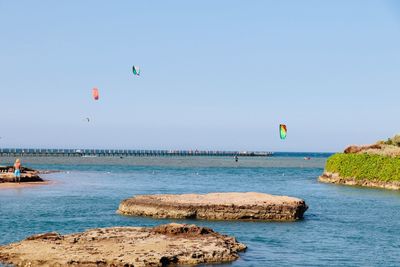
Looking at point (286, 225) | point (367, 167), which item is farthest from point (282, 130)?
point (286, 225)

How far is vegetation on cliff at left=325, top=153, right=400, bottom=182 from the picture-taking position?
66556mm

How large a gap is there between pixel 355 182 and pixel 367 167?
2124 millimetres

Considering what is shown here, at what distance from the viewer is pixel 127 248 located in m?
23.6

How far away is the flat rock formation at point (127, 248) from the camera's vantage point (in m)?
22.0

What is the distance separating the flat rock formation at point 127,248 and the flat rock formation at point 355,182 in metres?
42.4

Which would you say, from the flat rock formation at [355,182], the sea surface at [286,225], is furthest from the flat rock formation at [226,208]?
the flat rock formation at [355,182]

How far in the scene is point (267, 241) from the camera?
28.5 m

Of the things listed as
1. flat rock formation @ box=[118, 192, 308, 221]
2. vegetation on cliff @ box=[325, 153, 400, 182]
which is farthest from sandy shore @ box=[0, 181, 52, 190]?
vegetation on cliff @ box=[325, 153, 400, 182]

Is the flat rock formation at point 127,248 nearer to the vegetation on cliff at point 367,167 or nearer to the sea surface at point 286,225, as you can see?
the sea surface at point 286,225

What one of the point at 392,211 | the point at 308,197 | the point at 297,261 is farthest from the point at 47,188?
the point at 297,261

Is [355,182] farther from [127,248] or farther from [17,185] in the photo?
[127,248]

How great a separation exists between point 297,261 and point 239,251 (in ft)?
7.33

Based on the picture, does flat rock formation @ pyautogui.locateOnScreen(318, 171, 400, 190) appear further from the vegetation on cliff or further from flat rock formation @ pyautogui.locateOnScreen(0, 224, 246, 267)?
flat rock formation @ pyautogui.locateOnScreen(0, 224, 246, 267)

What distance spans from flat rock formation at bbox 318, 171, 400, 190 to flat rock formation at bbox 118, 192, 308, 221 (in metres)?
31.2
